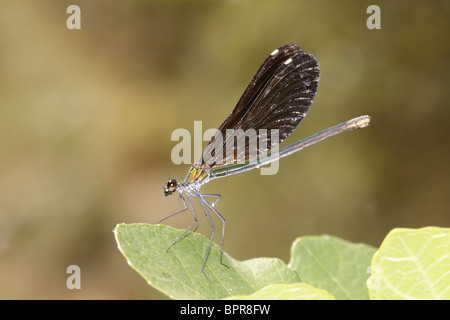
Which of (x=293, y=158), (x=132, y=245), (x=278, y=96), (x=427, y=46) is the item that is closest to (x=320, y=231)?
(x=293, y=158)

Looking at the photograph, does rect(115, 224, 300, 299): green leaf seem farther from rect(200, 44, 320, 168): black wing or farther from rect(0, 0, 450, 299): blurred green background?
rect(0, 0, 450, 299): blurred green background

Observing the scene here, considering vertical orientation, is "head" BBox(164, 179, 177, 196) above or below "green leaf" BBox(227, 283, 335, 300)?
above

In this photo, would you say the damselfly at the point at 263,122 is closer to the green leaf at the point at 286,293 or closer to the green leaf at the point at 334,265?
the green leaf at the point at 334,265

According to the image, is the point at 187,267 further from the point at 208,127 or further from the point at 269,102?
the point at 208,127

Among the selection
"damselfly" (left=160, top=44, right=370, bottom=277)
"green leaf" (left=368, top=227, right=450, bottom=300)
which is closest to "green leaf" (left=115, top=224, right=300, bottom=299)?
"green leaf" (left=368, top=227, right=450, bottom=300)

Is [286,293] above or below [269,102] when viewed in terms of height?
below

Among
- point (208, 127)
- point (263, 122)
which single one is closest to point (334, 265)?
point (263, 122)
